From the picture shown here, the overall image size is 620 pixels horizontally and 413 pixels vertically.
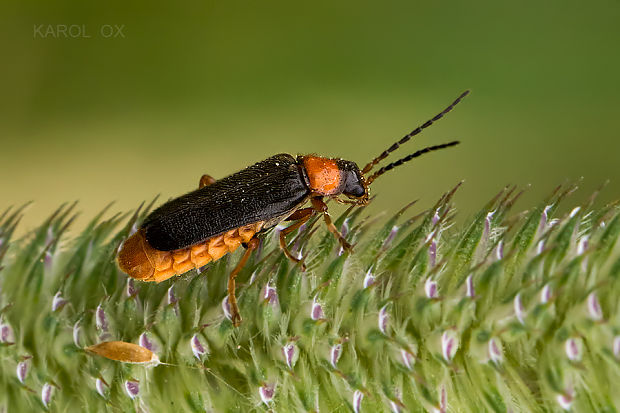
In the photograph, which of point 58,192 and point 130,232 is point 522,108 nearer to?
point 130,232

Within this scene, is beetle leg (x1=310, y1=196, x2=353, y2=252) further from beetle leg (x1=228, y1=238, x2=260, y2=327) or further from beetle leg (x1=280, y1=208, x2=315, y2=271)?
beetle leg (x1=228, y1=238, x2=260, y2=327)

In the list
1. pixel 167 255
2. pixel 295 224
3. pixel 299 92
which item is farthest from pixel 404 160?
pixel 299 92
